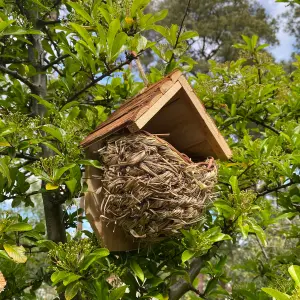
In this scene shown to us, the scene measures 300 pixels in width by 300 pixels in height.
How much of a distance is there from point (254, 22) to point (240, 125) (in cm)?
1176

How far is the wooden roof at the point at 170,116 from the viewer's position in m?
1.45

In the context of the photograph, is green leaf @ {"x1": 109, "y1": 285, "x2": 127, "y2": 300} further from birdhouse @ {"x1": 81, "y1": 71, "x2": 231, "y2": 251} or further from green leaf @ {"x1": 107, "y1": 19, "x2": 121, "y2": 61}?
green leaf @ {"x1": 107, "y1": 19, "x2": 121, "y2": 61}

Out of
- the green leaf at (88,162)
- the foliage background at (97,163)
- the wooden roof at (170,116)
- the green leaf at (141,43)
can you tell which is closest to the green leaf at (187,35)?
the foliage background at (97,163)

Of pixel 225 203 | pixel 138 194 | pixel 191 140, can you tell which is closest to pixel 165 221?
pixel 138 194

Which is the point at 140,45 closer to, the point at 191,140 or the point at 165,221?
the point at 191,140

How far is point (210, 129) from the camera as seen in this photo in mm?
1662

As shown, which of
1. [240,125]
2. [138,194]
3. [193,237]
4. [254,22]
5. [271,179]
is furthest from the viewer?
[254,22]

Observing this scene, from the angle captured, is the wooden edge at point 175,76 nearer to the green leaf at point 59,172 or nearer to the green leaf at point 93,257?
the green leaf at point 59,172

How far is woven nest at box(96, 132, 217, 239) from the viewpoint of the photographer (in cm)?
142

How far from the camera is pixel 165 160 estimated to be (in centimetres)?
144

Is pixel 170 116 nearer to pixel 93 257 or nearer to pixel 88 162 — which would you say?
pixel 88 162

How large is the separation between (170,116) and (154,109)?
307 mm

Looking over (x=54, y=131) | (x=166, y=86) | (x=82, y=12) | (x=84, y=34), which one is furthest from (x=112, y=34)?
(x=54, y=131)

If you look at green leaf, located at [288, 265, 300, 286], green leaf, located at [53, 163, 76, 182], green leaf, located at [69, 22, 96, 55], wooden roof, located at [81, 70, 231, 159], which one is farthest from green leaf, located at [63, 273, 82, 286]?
green leaf, located at [69, 22, 96, 55]
